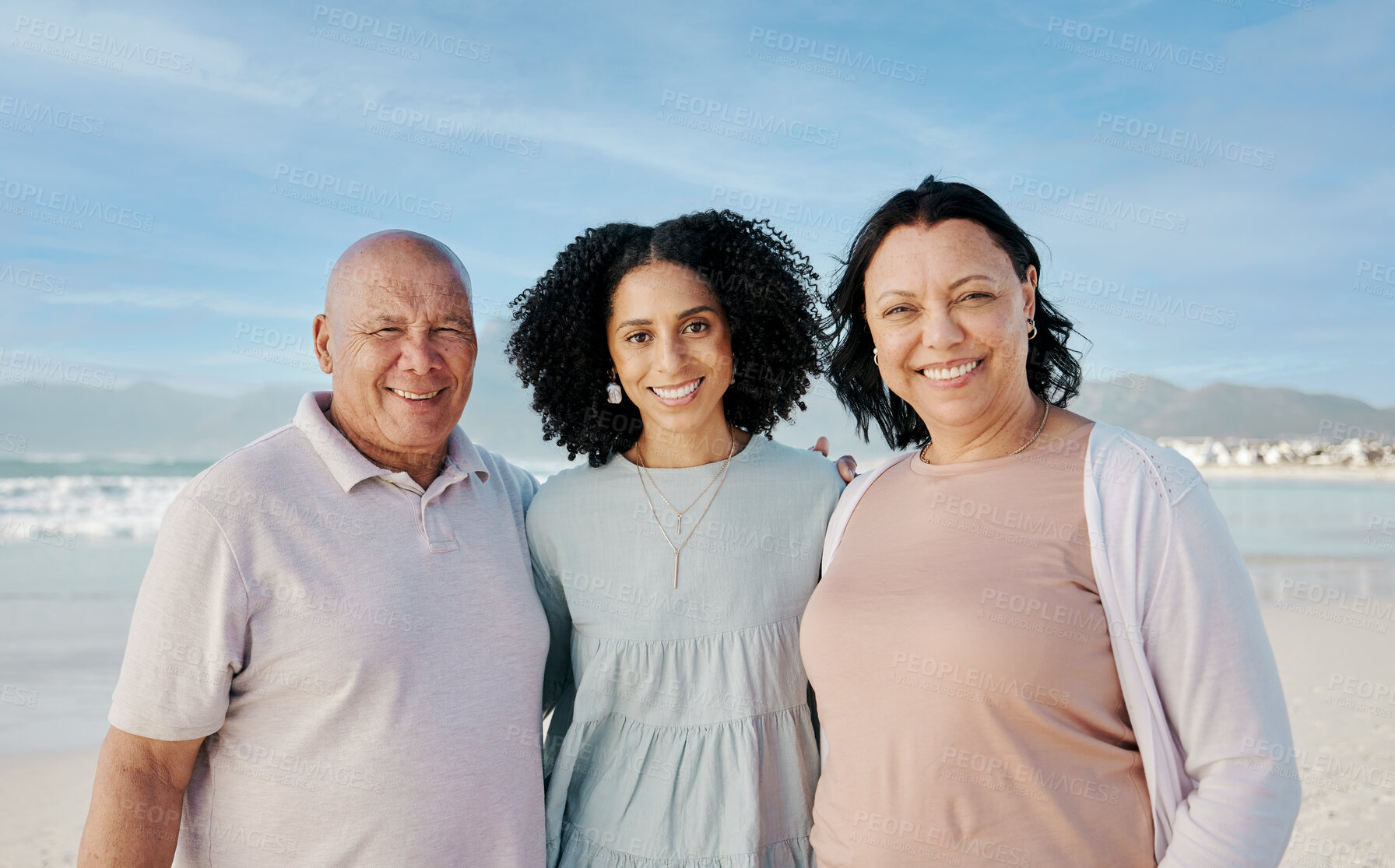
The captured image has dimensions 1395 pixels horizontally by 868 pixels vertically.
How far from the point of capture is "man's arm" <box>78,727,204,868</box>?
2156 millimetres

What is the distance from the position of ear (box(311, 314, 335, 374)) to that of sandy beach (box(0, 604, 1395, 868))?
12.1 ft

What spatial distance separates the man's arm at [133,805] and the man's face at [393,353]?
0.92 m

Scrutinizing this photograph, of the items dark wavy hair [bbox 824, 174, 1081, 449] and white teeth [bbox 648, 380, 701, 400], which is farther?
white teeth [bbox 648, 380, 701, 400]

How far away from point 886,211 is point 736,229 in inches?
32.7

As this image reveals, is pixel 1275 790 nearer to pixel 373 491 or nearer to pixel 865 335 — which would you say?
pixel 865 335

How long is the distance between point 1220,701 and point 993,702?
0.45 metres

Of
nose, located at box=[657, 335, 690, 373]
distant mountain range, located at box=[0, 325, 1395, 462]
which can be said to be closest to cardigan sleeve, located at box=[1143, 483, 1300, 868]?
nose, located at box=[657, 335, 690, 373]

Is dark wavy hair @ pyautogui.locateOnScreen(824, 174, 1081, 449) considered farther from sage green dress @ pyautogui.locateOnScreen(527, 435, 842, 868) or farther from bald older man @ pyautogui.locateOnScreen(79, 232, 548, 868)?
bald older man @ pyautogui.locateOnScreen(79, 232, 548, 868)

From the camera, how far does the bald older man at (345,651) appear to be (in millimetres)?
2207

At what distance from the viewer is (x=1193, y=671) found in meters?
1.91

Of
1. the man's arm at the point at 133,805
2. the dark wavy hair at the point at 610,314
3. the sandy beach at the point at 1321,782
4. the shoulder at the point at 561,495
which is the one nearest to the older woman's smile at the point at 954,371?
the dark wavy hair at the point at 610,314

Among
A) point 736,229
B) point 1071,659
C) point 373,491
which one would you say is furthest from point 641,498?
point 1071,659

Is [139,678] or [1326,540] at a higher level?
[139,678]

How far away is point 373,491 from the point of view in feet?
8.27
